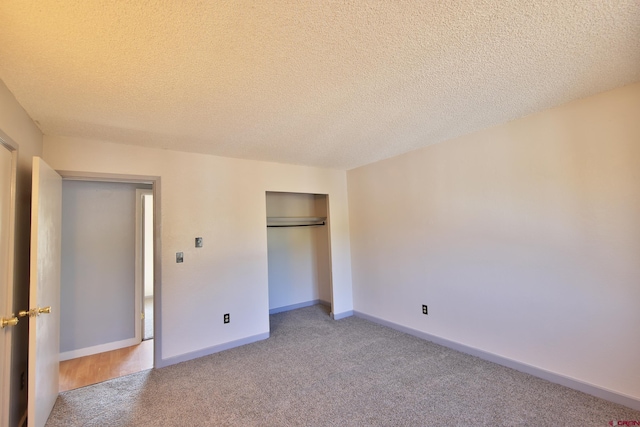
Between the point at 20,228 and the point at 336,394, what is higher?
the point at 20,228

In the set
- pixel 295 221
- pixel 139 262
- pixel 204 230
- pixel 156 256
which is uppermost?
pixel 295 221

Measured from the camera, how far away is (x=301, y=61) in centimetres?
154

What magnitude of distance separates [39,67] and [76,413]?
2426 millimetres

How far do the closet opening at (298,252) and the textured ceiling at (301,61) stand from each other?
7.66 ft

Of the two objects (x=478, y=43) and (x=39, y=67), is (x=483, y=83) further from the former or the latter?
(x=39, y=67)

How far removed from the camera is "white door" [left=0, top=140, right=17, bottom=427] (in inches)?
63.9

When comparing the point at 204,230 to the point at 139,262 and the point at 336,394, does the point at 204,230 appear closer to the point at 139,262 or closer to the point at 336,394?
the point at 139,262

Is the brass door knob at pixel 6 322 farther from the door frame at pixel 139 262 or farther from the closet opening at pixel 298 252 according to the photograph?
the closet opening at pixel 298 252

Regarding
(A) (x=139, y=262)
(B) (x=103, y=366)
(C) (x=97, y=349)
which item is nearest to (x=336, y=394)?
(B) (x=103, y=366)

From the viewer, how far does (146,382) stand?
257cm

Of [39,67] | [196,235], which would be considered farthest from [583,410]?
[39,67]

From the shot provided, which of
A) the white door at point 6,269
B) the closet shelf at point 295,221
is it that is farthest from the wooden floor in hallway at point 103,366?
the closet shelf at point 295,221

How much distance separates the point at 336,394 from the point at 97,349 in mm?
2938

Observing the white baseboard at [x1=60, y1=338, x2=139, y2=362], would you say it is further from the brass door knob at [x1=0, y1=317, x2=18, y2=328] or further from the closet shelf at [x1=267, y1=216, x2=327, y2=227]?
the closet shelf at [x1=267, y1=216, x2=327, y2=227]
